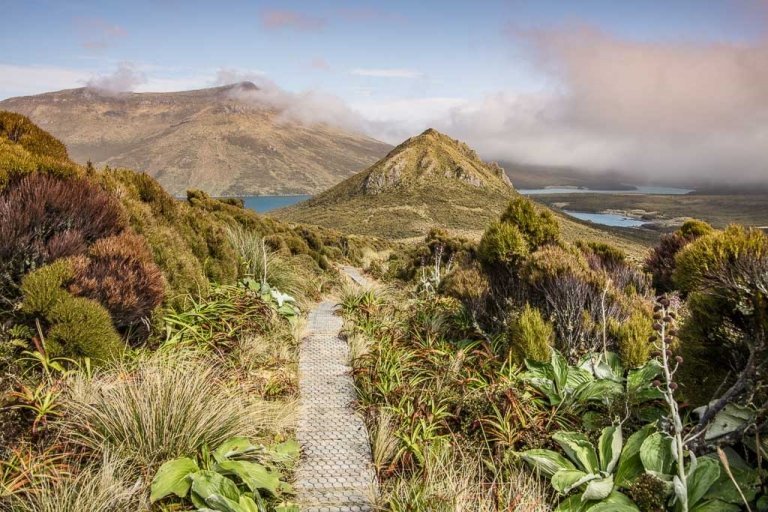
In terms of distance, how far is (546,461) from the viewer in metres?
3.12

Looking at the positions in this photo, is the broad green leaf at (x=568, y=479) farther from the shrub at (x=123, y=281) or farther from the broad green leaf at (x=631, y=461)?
the shrub at (x=123, y=281)

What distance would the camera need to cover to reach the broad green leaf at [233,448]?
10.00ft

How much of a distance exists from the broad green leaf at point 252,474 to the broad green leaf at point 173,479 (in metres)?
0.19

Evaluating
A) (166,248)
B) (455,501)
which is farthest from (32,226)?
(455,501)

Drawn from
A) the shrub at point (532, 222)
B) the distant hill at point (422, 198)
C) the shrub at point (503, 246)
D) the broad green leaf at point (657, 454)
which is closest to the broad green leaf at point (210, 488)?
the broad green leaf at point (657, 454)

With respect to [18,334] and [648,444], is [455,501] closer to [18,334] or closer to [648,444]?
[648,444]

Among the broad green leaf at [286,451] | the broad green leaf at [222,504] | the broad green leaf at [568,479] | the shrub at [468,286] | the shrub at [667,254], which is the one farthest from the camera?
the shrub at [667,254]

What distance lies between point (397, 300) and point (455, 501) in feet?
20.0

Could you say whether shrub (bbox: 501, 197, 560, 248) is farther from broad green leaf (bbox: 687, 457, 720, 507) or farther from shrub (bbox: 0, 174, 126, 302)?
shrub (bbox: 0, 174, 126, 302)

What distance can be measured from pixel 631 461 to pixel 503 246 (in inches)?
186

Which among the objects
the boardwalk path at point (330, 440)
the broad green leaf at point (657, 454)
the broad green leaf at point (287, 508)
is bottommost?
the boardwalk path at point (330, 440)

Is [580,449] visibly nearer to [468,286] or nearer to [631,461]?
[631,461]

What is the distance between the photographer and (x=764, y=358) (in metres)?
2.91

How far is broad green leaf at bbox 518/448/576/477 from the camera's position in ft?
10.2
